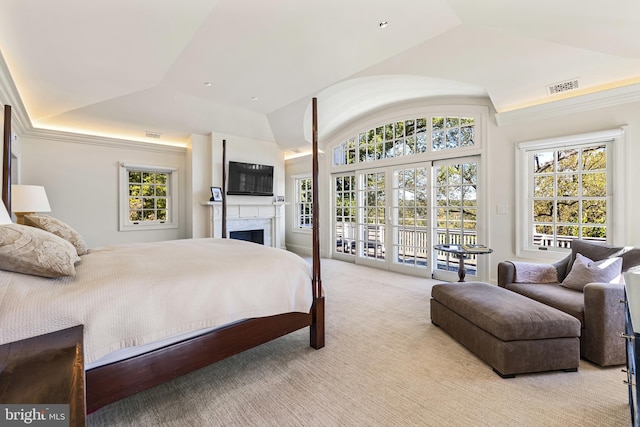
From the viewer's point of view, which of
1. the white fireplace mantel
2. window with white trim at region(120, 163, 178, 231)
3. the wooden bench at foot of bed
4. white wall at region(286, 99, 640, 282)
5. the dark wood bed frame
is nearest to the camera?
the dark wood bed frame

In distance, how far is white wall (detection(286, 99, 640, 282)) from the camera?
2.91 meters

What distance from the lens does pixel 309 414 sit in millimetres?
1576

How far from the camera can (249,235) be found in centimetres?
624

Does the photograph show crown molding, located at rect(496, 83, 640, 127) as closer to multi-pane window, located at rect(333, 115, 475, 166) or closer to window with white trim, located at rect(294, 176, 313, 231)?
multi-pane window, located at rect(333, 115, 475, 166)

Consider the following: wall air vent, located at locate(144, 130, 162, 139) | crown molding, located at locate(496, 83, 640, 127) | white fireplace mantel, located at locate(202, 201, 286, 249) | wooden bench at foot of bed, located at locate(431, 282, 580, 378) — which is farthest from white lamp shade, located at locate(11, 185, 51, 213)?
crown molding, located at locate(496, 83, 640, 127)

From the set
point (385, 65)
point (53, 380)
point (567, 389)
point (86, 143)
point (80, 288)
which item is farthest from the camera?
point (86, 143)

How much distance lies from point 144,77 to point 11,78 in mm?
1268

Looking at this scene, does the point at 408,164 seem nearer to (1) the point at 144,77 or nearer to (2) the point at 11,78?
(1) the point at 144,77

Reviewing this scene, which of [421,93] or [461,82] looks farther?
[421,93]

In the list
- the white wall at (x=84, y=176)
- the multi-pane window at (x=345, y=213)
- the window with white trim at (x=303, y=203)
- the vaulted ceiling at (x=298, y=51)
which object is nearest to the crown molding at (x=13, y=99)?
the vaulted ceiling at (x=298, y=51)

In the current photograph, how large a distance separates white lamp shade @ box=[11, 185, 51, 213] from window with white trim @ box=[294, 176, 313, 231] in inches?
184

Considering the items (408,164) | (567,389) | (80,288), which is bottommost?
(567,389)

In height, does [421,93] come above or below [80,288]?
above

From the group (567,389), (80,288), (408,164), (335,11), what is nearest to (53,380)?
(80,288)
